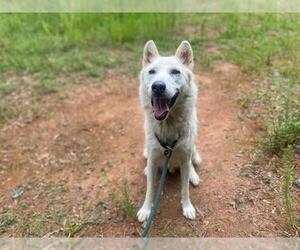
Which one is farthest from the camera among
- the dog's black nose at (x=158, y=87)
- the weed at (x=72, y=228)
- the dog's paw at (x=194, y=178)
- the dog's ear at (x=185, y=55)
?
the dog's paw at (x=194, y=178)

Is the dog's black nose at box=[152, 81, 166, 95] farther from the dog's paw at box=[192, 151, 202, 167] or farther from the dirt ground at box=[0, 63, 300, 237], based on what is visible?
the dog's paw at box=[192, 151, 202, 167]

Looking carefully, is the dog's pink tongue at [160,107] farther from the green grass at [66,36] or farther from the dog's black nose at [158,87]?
the green grass at [66,36]

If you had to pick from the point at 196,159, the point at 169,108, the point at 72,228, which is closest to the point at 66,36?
the point at 196,159

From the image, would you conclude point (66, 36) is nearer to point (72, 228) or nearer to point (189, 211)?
point (72, 228)

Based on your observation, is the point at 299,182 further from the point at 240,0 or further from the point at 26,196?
the point at 240,0

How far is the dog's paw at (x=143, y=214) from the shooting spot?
3.08m

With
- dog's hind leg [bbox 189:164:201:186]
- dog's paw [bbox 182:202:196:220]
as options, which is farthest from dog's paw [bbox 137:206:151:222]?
dog's hind leg [bbox 189:164:201:186]

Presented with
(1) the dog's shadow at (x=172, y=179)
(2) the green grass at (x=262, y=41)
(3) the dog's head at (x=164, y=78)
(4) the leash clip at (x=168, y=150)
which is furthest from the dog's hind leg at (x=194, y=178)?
(2) the green grass at (x=262, y=41)

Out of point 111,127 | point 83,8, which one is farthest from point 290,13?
point 111,127

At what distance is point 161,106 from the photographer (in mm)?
2613

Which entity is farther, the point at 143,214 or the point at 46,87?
the point at 46,87

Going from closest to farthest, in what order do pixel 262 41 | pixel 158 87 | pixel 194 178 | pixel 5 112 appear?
pixel 158 87 → pixel 194 178 → pixel 5 112 → pixel 262 41

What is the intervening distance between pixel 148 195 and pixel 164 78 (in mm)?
1015

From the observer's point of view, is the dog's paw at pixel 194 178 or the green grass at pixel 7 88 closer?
the dog's paw at pixel 194 178
